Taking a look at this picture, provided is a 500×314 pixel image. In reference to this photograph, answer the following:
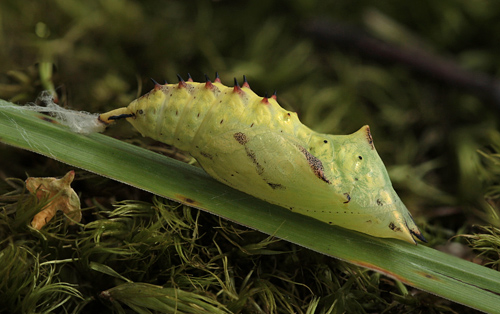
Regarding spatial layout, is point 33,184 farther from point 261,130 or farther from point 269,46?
point 269,46

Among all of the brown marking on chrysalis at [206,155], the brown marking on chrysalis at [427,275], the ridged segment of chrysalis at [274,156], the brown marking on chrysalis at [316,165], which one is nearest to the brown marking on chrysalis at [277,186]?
the ridged segment of chrysalis at [274,156]

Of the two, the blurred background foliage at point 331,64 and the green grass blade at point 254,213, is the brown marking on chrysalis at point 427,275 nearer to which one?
the green grass blade at point 254,213

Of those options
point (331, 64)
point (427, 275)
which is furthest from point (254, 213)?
point (331, 64)

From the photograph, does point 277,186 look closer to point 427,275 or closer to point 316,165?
point 316,165

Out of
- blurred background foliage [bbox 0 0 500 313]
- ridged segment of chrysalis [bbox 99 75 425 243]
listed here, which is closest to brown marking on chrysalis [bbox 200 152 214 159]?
ridged segment of chrysalis [bbox 99 75 425 243]

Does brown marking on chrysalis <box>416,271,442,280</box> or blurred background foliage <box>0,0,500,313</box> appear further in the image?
blurred background foliage <box>0,0,500,313</box>

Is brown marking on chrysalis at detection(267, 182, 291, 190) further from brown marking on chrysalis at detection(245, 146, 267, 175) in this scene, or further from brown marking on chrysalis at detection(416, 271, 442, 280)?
brown marking on chrysalis at detection(416, 271, 442, 280)
